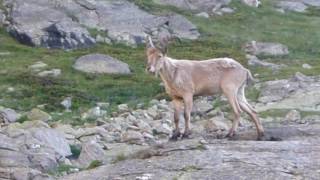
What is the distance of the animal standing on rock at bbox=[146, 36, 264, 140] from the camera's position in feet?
70.8

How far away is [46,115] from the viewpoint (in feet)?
110

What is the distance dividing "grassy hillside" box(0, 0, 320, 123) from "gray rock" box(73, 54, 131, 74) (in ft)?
1.48

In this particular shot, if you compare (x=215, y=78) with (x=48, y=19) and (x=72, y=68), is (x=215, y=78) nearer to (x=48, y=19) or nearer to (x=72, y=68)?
(x=72, y=68)

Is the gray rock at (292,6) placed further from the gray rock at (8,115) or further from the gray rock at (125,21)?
the gray rock at (8,115)

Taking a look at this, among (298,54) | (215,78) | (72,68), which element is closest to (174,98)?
(215,78)

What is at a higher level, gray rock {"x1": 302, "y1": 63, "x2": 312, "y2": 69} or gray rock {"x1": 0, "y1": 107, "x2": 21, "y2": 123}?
gray rock {"x1": 0, "y1": 107, "x2": 21, "y2": 123}

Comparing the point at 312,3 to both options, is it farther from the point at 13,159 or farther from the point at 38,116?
the point at 13,159

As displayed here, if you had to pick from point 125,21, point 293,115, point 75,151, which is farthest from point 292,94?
point 125,21

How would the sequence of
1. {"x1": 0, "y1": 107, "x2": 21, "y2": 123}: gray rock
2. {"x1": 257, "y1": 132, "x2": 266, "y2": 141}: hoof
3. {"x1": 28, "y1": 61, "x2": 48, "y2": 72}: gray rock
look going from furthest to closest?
{"x1": 28, "y1": 61, "x2": 48, "y2": 72}: gray rock → {"x1": 0, "y1": 107, "x2": 21, "y2": 123}: gray rock → {"x1": 257, "y1": 132, "x2": 266, "y2": 141}: hoof

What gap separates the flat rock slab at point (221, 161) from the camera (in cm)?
1767

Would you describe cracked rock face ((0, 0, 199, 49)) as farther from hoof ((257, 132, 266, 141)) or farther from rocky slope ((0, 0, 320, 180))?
hoof ((257, 132, 266, 141))

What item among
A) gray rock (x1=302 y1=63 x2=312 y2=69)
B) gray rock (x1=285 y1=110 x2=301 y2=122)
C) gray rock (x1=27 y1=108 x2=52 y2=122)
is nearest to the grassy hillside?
gray rock (x1=302 y1=63 x2=312 y2=69)

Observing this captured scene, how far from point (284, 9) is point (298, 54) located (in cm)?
1250

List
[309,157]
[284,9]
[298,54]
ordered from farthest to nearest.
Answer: [284,9]
[298,54]
[309,157]
